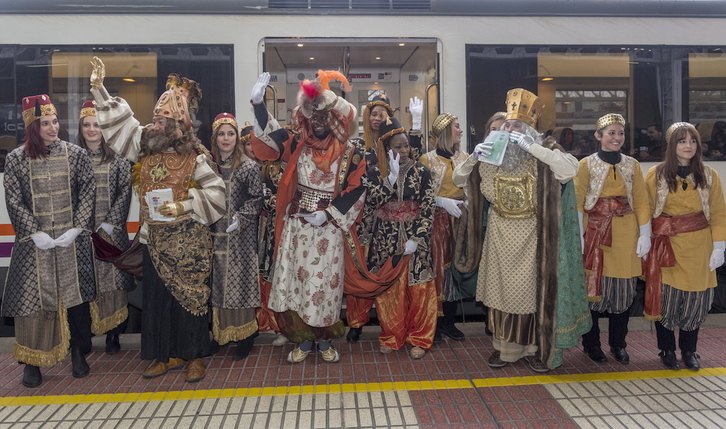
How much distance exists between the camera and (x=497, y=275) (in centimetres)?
372

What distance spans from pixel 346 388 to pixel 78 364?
1.92 m

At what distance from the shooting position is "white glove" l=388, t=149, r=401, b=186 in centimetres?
383

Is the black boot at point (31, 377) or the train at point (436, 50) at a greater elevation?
the train at point (436, 50)

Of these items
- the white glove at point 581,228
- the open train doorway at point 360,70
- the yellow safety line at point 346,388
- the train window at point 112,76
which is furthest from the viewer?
the open train doorway at point 360,70

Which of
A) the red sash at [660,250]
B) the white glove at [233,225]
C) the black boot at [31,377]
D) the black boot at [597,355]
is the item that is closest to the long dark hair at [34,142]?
the white glove at [233,225]

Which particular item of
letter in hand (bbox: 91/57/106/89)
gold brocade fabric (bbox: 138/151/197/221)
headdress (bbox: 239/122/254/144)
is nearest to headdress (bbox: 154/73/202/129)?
gold brocade fabric (bbox: 138/151/197/221)

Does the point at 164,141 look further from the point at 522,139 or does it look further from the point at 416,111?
the point at 522,139

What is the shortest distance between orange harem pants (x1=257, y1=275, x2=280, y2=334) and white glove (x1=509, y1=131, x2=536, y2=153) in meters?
2.26

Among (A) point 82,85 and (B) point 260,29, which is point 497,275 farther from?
(A) point 82,85

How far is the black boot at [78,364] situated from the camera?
371 centimetres

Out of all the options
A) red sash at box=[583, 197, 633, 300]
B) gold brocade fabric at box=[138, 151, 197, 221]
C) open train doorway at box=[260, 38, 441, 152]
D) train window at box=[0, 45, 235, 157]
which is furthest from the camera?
open train doorway at box=[260, 38, 441, 152]

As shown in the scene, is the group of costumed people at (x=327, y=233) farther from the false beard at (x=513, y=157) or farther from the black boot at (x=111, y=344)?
the black boot at (x=111, y=344)

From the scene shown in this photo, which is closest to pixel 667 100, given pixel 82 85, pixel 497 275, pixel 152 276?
pixel 497 275

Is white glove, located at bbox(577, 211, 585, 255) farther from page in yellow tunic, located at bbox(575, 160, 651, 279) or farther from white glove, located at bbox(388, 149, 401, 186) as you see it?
white glove, located at bbox(388, 149, 401, 186)
